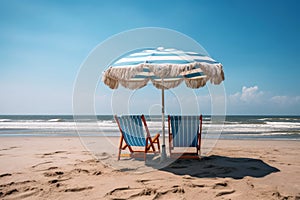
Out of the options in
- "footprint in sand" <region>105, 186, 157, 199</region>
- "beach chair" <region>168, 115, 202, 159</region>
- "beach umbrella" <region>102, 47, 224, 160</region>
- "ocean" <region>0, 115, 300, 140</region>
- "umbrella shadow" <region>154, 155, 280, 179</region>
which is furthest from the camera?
"ocean" <region>0, 115, 300, 140</region>

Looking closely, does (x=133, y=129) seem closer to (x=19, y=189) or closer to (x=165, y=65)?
(x=165, y=65)

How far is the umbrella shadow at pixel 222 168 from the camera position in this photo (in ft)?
11.8

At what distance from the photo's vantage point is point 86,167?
403cm

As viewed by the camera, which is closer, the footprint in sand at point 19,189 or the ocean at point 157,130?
the footprint in sand at point 19,189

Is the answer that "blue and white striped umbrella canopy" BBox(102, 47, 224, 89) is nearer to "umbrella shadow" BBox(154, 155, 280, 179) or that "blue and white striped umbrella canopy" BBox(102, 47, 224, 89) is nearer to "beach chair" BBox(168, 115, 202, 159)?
"beach chair" BBox(168, 115, 202, 159)

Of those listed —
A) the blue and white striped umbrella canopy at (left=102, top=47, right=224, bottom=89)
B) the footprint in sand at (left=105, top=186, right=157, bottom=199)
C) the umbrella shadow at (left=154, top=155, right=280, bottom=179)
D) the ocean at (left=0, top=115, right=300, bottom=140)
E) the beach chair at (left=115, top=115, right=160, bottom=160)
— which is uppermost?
the blue and white striped umbrella canopy at (left=102, top=47, right=224, bottom=89)

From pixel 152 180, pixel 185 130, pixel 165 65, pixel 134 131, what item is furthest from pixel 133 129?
pixel 165 65

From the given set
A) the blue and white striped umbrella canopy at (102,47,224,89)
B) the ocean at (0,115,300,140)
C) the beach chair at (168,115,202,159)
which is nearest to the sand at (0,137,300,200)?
the beach chair at (168,115,202,159)

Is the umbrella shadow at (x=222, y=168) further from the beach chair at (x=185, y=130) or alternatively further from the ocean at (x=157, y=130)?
the ocean at (x=157, y=130)

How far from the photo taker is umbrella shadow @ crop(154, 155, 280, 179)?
11.8ft

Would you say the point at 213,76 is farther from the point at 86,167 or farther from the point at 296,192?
the point at 86,167

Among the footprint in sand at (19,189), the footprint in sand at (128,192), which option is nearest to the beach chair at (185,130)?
the footprint in sand at (128,192)

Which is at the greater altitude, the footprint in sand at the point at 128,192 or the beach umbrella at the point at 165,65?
the beach umbrella at the point at 165,65

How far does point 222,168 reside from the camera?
3.97 m
